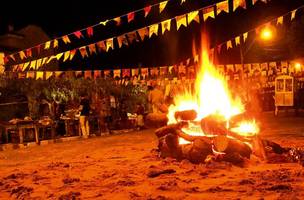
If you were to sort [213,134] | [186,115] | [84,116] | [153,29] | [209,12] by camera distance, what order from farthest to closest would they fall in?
[84,116] → [153,29] → [209,12] → [186,115] → [213,134]

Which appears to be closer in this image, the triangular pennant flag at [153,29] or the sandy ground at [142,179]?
the sandy ground at [142,179]

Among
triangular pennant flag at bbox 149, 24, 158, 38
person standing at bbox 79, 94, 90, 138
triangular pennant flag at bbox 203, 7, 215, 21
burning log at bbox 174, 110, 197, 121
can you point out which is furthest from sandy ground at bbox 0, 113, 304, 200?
person standing at bbox 79, 94, 90, 138

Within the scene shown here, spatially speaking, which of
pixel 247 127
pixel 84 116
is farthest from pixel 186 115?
pixel 84 116

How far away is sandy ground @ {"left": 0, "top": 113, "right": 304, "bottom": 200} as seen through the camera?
712 cm

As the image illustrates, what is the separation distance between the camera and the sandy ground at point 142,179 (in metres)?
7.12

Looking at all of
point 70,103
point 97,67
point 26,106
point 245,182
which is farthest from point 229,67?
point 97,67

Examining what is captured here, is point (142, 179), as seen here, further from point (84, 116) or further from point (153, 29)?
point (84, 116)

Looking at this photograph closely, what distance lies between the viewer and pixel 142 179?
852cm

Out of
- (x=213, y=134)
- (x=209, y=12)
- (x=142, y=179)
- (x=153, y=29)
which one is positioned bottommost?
(x=142, y=179)

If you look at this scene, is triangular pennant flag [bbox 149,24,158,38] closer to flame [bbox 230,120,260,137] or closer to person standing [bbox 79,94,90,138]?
flame [bbox 230,120,260,137]

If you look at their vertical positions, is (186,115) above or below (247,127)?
above

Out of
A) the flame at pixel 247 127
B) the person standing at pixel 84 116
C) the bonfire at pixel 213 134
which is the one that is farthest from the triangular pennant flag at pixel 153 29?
the person standing at pixel 84 116

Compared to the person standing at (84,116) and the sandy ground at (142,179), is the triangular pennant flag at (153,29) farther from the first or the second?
the person standing at (84,116)

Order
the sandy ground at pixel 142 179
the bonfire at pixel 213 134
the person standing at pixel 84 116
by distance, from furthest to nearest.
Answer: the person standing at pixel 84 116
the bonfire at pixel 213 134
the sandy ground at pixel 142 179
